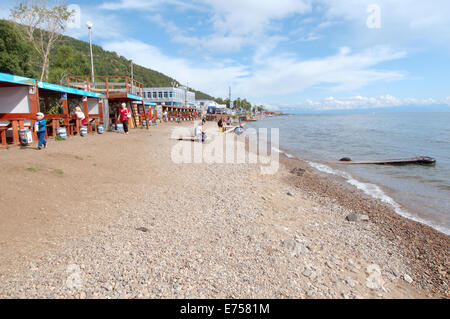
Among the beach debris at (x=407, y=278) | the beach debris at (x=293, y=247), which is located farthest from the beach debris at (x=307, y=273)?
the beach debris at (x=407, y=278)

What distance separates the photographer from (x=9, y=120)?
11000 millimetres

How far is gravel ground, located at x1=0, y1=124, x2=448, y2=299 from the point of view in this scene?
3465 mm

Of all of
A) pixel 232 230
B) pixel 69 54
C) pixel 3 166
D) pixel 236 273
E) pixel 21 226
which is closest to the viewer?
pixel 236 273

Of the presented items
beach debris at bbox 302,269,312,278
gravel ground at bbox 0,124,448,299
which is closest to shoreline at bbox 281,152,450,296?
gravel ground at bbox 0,124,448,299

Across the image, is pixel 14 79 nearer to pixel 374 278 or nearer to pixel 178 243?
pixel 178 243

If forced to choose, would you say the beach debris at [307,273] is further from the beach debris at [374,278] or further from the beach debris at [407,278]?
the beach debris at [407,278]

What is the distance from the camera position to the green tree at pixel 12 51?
38412 millimetres

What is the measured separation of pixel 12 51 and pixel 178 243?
Answer: 51337 millimetres

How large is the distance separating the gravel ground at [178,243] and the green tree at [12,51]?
140 ft

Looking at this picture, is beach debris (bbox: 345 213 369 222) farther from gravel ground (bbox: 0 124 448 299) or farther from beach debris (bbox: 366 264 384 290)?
beach debris (bbox: 366 264 384 290)

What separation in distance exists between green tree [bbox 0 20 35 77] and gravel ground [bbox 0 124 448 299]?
42.7 m

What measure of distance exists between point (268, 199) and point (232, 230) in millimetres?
2596
